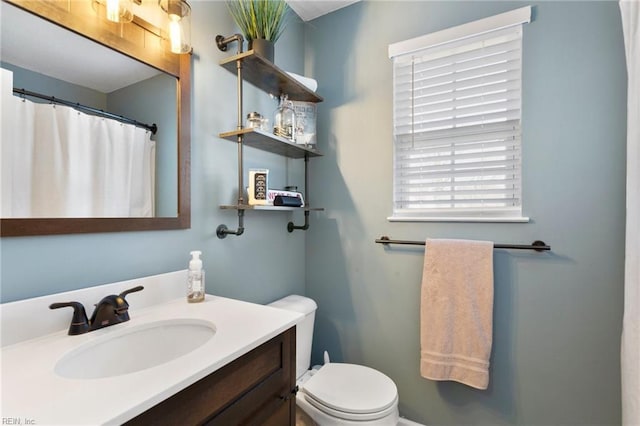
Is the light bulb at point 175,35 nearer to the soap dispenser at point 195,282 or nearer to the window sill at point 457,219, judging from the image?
the soap dispenser at point 195,282

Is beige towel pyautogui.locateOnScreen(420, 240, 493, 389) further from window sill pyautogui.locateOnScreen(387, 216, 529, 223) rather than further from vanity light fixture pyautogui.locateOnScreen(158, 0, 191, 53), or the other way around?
vanity light fixture pyautogui.locateOnScreen(158, 0, 191, 53)

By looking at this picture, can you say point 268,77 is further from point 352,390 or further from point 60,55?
point 352,390

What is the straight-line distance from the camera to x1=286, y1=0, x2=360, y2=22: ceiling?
1723 millimetres

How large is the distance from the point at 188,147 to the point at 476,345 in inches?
60.4

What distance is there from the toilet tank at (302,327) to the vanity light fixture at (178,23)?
122 cm

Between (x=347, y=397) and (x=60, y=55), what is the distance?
1.56 metres

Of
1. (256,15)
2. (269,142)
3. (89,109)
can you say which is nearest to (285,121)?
(269,142)

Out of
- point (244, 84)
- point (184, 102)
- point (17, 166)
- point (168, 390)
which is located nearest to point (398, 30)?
point (244, 84)

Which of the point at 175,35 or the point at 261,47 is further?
the point at 261,47

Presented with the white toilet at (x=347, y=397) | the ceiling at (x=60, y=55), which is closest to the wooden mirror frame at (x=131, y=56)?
the ceiling at (x=60, y=55)

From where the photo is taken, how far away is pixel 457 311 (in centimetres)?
142

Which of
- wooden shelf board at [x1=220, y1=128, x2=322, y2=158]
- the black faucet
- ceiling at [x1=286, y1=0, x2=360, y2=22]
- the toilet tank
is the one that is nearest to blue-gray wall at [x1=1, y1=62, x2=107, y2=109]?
wooden shelf board at [x1=220, y1=128, x2=322, y2=158]

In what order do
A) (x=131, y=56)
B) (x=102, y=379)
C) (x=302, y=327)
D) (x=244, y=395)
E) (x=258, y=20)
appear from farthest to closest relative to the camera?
1. (x=302, y=327)
2. (x=258, y=20)
3. (x=131, y=56)
4. (x=244, y=395)
5. (x=102, y=379)

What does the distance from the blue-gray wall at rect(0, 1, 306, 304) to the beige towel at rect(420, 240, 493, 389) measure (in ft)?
2.62
